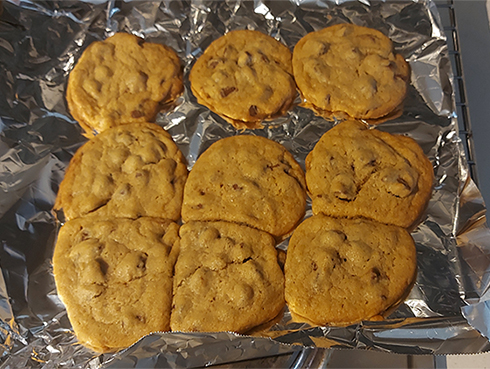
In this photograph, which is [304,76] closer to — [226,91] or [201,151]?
[226,91]

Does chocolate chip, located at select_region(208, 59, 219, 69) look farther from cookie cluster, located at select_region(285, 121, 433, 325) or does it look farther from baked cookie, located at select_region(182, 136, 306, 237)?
cookie cluster, located at select_region(285, 121, 433, 325)

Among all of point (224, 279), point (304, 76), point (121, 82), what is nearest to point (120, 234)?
point (224, 279)

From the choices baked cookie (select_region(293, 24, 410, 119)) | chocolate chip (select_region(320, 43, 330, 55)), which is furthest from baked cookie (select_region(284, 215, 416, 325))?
chocolate chip (select_region(320, 43, 330, 55))

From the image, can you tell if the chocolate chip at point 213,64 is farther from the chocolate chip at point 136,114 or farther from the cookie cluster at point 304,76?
the chocolate chip at point 136,114

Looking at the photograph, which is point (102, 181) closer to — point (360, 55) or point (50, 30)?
point (50, 30)

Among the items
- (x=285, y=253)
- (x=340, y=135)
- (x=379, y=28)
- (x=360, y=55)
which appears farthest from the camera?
(x=379, y=28)

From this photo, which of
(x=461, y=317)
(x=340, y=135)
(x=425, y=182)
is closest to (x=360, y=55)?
(x=340, y=135)
